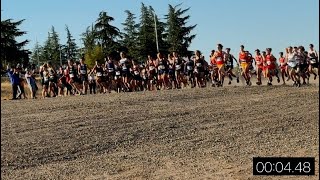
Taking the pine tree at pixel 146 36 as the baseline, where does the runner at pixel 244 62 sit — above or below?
below

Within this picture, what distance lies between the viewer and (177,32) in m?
66.2

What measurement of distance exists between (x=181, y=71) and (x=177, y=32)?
41682mm

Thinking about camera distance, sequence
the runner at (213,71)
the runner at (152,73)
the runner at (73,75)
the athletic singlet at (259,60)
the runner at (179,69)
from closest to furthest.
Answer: the runner at (213,71), the runner at (73,75), the runner at (179,69), the athletic singlet at (259,60), the runner at (152,73)

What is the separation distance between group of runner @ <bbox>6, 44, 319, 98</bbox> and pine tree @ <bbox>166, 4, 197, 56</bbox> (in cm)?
3922

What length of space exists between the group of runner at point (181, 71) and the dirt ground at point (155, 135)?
4.56 m

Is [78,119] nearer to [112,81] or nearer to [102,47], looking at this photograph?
[112,81]

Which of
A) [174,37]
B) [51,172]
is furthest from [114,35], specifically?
[51,172]

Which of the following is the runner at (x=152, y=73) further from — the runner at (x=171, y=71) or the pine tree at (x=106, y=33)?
the pine tree at (x=106, y=33)

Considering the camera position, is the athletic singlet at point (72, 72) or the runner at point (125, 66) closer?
the runner at point (125, 66)

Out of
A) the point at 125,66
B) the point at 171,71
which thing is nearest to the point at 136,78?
the point at 171,71

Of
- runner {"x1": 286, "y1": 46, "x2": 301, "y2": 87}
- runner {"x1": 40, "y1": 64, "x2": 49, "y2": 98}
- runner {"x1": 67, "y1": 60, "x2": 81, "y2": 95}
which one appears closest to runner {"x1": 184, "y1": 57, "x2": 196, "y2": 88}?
runner {"x1": 286, "y1": 46, "x2": 301, "y2": 87}

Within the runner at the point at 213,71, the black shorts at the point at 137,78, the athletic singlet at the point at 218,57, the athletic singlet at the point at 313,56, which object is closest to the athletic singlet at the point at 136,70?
the black shorts at the point at 137,78

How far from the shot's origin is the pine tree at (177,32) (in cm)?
6569

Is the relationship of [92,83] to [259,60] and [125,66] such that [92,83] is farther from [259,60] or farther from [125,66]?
[259,60]
